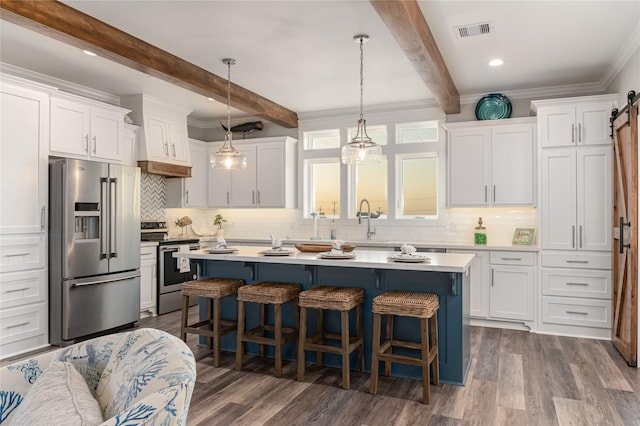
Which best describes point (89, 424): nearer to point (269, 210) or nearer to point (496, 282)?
point (496, 282)

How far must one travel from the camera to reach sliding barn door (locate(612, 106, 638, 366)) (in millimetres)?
3668

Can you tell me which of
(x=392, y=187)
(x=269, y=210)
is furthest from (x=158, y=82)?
(x=392, y=187)

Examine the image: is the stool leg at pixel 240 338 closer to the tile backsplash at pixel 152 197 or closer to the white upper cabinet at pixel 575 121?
the tile backsplash at pixel 152 197

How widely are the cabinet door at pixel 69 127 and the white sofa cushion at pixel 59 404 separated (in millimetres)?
3682

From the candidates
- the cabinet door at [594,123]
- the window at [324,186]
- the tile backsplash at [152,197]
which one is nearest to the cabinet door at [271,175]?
the window at [324,186]

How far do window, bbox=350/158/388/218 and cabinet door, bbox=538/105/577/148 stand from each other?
6.66 ft

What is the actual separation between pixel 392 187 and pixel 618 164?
8.56 feet

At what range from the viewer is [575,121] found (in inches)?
180

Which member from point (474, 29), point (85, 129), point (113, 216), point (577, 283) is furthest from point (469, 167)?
point (85, 129)

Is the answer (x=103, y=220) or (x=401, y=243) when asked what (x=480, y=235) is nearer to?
(x=401, y=243)

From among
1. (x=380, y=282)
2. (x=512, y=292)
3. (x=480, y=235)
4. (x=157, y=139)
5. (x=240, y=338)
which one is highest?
(x=157, y=139)

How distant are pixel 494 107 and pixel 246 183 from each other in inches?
139

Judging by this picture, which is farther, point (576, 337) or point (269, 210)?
point (269, 210)

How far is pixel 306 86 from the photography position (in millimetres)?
5059
